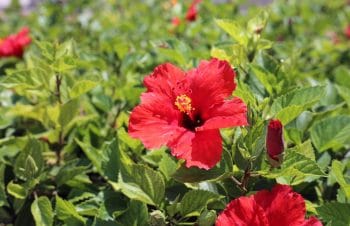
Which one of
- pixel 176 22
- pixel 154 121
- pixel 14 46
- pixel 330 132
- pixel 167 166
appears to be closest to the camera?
pixel 154 121

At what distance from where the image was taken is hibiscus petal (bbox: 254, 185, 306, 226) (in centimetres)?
94

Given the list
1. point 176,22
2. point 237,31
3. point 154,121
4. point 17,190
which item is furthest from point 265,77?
point 176,22

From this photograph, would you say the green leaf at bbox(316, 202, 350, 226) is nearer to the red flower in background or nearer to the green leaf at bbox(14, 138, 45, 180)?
the green leaf at bbox(14, 138, 45, 180)

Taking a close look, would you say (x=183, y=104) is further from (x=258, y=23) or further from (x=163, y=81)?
(x=258, y=23)

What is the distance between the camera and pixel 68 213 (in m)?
1.12

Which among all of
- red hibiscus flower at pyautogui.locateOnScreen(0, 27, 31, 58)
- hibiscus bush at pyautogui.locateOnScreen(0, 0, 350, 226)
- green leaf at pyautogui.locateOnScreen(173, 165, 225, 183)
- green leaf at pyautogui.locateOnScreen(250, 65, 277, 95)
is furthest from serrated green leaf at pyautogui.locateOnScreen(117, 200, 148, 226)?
red hibiscus flower at pyautogui.locateOnScreen(0, 27, 31, 58)

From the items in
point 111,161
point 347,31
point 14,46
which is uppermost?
point 111,161

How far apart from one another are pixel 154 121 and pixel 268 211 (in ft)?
0.87

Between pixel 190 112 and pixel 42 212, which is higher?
pixel 190 112

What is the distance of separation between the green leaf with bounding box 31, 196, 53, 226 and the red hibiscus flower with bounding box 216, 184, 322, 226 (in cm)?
39

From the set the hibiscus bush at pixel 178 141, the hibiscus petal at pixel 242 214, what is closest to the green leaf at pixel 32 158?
the hibiscus bush at pixel 178 141

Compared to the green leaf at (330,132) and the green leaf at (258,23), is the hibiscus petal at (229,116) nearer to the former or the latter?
the green leaf at (330,132)

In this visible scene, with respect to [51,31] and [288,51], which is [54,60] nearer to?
[288,51]

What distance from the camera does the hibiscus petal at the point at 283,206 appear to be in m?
0.94
